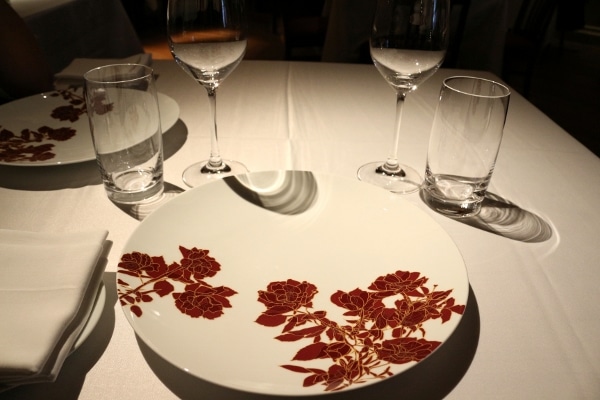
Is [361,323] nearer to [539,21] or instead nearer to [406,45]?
[406,45]

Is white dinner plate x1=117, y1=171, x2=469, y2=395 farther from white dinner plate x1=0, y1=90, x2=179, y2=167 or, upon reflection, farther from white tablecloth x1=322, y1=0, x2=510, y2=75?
white tablecloth x1=322, y1=0, x2=510, y2=75

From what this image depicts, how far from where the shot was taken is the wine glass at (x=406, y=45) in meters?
0.62

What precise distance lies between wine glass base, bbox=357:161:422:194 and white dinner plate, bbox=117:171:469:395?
9cm

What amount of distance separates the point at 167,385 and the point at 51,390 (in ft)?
0.30

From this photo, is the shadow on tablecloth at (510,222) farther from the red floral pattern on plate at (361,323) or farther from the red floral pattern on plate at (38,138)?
the red floral pattern on plate at (38,138)

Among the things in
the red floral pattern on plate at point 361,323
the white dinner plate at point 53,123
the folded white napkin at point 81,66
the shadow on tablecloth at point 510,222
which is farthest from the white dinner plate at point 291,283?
the folded white napkin at point 81,66

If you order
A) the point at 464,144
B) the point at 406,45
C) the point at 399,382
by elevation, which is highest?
the point at 406,45

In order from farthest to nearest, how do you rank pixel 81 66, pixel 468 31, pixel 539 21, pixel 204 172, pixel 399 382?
pixel 539 21 < pixel 468 31 < pixel 81 66 < pixel 204 172 < pixel 399 382

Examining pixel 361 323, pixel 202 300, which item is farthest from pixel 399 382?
pixel 202 300

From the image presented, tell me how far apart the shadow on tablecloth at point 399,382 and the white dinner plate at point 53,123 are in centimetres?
37

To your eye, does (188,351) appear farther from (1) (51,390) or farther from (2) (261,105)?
(2) (261,105)

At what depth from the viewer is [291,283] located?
48cm

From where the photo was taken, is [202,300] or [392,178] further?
[392,178]

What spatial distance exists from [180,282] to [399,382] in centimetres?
23
